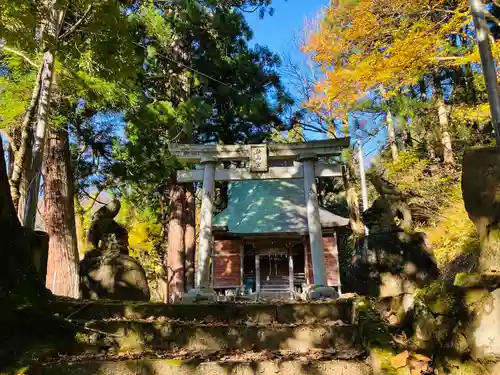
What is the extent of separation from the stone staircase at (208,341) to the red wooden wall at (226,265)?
374 inches

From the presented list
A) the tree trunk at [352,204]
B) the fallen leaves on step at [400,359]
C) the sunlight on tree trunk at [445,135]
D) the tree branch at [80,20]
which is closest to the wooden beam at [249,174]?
the tree branch at [80,20]

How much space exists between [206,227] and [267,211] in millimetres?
6679

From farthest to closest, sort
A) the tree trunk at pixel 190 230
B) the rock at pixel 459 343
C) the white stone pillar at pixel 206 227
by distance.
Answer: the tree trunk at pixel 190 230, the white stone pillar at pixel 206 227, the rock at pixel 459 343

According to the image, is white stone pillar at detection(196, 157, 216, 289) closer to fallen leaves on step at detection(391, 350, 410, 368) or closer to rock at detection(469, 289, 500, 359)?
fallen leaves on step at detection(391, 350, 410, 368)

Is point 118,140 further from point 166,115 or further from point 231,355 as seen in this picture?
point 231,355

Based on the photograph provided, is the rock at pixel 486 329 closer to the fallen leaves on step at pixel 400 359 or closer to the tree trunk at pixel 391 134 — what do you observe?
the fallen leaves on step at pixel 400 359

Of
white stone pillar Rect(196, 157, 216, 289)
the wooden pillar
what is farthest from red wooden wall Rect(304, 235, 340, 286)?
white stone pillar Rect(196, 157, 216, 289)

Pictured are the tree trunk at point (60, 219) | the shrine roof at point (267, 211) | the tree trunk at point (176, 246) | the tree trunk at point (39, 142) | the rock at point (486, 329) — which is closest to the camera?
the rock at point (486, 329)

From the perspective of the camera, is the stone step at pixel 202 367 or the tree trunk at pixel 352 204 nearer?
the stone step at pixel 202 367

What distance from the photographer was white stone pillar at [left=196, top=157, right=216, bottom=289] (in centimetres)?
756

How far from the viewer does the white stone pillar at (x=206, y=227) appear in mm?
7562

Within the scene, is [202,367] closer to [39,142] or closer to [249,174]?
[39,142]

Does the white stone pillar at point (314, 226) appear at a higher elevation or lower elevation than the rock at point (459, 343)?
higher

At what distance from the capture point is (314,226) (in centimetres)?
802
